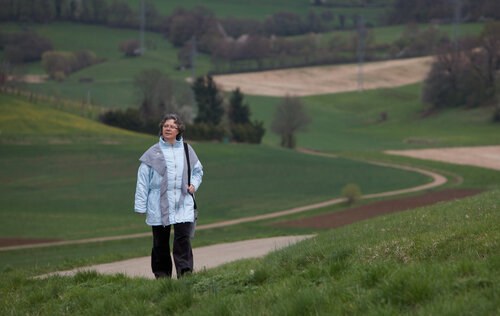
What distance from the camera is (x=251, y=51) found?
160750 millimetres

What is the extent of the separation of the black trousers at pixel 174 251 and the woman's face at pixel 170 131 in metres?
1.22

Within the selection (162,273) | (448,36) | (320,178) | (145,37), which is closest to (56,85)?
(145,37)

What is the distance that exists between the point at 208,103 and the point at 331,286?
9248cm

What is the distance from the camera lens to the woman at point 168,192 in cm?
992

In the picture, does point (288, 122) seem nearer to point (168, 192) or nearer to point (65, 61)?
point (65, 61)

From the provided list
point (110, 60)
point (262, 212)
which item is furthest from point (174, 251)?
point (110, 60)

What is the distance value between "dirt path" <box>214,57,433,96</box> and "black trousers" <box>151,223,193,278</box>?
12582 cm

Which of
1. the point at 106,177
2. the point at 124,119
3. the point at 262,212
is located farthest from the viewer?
the point at 124,119

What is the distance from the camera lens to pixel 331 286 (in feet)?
23.4

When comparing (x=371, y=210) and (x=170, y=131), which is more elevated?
(x=170, y=131)

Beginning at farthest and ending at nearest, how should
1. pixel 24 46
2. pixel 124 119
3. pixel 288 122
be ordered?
pixel 24 46
pixel 288 122
pixel 124 119

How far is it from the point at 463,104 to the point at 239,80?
4774cm

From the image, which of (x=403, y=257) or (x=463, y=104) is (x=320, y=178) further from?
(x=463, y=104)

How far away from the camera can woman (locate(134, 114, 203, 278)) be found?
32.6 feet
